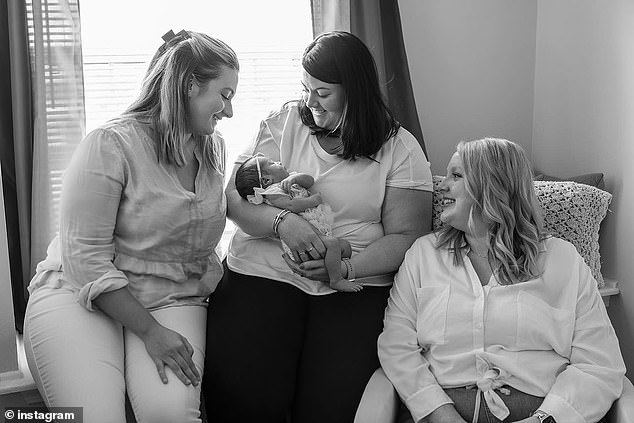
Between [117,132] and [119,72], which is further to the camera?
[119,72]

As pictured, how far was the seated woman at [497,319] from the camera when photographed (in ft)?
6.11

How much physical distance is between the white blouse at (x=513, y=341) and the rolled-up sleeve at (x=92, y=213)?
2.48 ft

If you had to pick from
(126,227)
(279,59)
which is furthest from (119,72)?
(126,227)

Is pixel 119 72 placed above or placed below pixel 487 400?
above

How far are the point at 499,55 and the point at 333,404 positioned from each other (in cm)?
164

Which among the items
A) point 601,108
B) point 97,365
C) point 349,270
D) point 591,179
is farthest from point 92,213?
point 601,108

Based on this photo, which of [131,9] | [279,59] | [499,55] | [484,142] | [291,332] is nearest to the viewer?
[484,142]

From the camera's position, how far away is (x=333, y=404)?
2020 mm

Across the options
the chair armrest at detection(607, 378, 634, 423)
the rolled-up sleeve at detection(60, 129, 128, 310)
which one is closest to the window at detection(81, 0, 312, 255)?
the rolled-up sleeve at detection(60, 129, 128, 310)

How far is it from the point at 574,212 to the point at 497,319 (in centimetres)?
61

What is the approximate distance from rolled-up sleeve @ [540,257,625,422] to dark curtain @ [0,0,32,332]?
164 centimetres

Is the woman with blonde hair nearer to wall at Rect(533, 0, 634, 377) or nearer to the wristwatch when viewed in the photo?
the wristwatch

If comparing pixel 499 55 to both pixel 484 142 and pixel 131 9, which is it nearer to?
pixel 484 142

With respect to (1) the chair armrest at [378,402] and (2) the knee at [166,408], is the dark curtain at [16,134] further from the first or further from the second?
(1) the chair armrest at [378,402]
